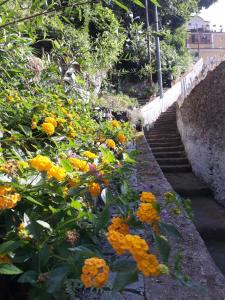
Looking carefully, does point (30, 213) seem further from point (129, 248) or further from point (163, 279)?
point (163, 279)

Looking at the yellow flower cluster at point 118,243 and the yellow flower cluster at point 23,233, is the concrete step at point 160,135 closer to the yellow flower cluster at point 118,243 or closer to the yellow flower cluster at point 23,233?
the yellow flower cluster at point 23,233

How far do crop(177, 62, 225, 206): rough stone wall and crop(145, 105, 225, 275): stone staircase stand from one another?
212 mm

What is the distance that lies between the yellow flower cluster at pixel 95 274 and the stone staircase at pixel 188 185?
3806 mm

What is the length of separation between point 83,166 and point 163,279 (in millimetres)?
634

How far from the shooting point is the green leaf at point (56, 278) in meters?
0.94

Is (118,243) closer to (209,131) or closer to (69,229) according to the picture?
(69,229)

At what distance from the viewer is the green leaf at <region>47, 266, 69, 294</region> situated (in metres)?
0.94

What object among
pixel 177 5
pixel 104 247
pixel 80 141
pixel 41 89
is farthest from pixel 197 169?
pixel 177 5

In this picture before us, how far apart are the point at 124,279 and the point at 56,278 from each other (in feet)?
0.60

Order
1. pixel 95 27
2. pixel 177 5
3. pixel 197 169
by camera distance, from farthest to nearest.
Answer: pixel 177 5
pixel 95 27
pixel 197 169

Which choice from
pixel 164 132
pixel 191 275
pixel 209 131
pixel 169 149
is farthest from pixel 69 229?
pixel 164 132

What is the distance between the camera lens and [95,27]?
13922mm

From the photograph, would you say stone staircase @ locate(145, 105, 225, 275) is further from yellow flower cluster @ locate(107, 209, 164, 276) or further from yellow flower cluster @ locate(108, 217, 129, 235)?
yellow flower cluster @ locate(107, 209, 164, 276)

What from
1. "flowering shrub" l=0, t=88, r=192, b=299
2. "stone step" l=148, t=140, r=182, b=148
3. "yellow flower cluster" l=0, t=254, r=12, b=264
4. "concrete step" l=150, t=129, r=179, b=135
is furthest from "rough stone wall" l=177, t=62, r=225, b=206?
"yellow flower cluster" l=0, t=254, r=12, b=264
